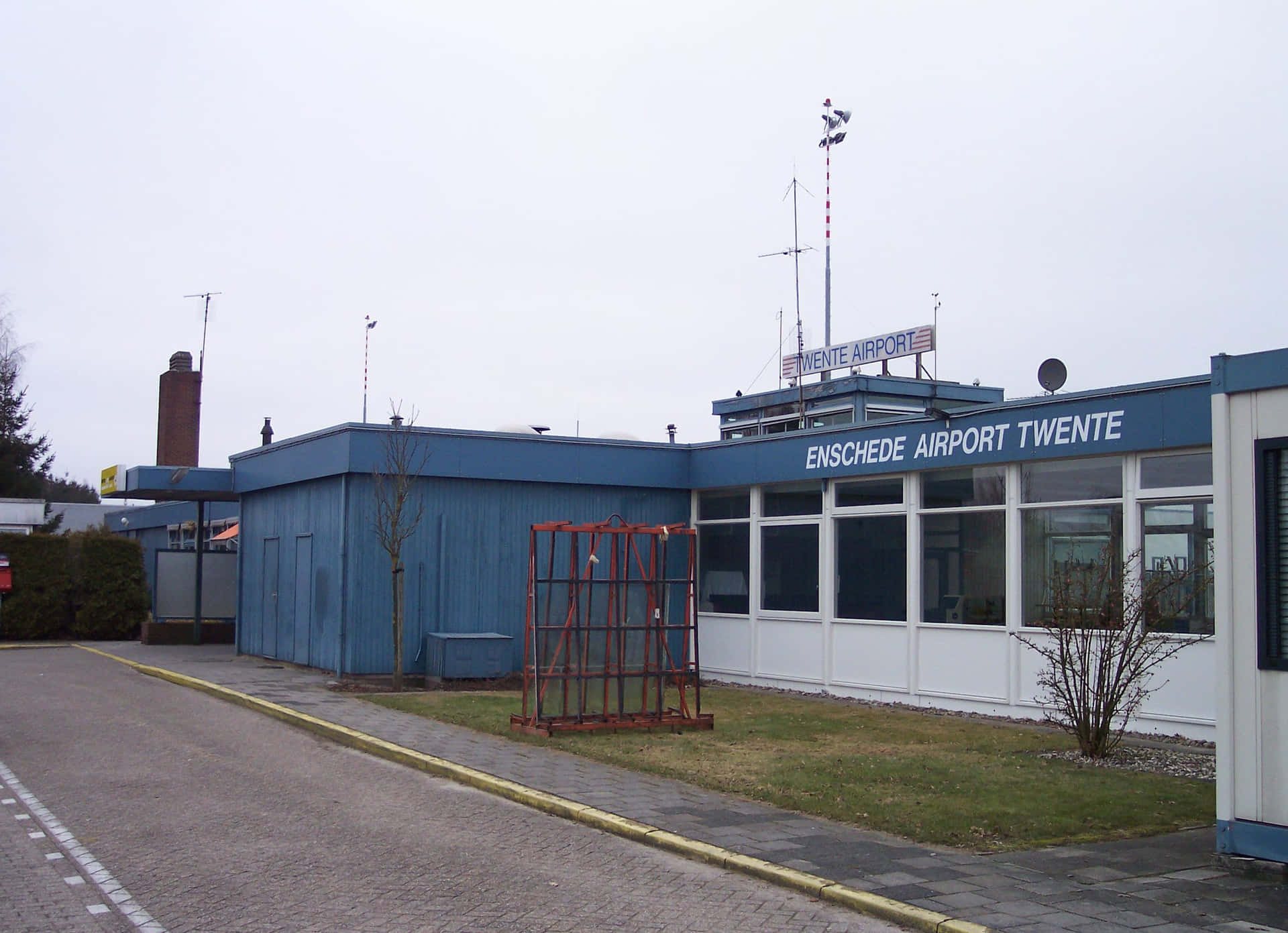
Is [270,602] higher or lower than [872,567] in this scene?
lower

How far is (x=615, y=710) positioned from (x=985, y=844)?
20.4 feet

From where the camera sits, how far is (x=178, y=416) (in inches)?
1750

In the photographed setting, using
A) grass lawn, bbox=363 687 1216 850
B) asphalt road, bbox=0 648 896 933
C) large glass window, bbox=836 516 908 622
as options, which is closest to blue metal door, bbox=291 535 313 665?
grass lawn, bbox=363 687 1216 850

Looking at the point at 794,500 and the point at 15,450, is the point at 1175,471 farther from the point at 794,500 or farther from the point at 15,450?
the point at 15,450

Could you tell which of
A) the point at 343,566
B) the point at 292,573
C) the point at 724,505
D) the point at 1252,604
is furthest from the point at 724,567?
the point at 1252,604

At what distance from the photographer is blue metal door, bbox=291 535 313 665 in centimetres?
2127

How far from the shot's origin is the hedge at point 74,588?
2956 centimetres

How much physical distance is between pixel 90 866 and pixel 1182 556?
37.6ft

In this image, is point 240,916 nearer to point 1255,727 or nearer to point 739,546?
point 1255,727

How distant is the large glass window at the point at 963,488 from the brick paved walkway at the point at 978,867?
726cm

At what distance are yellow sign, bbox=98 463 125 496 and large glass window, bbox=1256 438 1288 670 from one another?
24022 mm

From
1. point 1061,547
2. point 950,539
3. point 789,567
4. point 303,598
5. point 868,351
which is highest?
point 868,351

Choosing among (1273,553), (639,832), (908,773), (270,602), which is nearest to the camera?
(1273,553)

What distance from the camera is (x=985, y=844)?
8.59 metres
